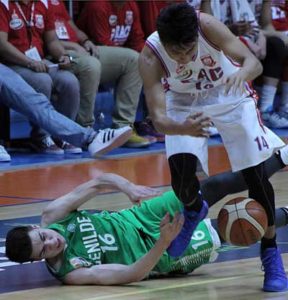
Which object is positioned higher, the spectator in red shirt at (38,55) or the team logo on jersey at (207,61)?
the team logo on jersey at (207,61)

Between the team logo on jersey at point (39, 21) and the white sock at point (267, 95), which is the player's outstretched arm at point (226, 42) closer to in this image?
the team logo on jersey at point (39, 21)

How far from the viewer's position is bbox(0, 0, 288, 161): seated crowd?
867cm

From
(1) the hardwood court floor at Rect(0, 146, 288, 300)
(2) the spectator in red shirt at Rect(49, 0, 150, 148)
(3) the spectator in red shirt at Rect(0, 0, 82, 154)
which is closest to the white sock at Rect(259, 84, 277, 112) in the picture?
(1) the hardwood court floor at Rect(0, 146, 288, 300)

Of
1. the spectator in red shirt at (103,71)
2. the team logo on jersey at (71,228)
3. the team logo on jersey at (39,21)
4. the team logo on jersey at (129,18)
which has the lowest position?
the spectator in red shirt at (103,71)

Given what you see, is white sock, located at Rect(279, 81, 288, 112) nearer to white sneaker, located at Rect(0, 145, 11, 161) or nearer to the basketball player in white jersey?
white sneaker, located at Rect(0, 145, 11, 161)

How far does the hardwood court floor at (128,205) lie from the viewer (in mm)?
4734

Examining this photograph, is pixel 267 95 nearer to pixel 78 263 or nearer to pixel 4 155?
pixel 4 155

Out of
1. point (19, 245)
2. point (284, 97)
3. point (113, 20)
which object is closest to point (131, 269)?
point (19, 245)

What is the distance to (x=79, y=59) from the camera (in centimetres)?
920

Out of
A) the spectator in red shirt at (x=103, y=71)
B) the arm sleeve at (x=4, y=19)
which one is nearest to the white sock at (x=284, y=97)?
the spectator in red shirt at (x=103, y=71)

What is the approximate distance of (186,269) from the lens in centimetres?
518

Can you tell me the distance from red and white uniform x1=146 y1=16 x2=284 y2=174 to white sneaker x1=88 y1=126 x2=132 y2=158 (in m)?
1.82

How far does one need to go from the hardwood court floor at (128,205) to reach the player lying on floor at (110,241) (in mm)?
73

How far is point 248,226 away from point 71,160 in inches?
163
